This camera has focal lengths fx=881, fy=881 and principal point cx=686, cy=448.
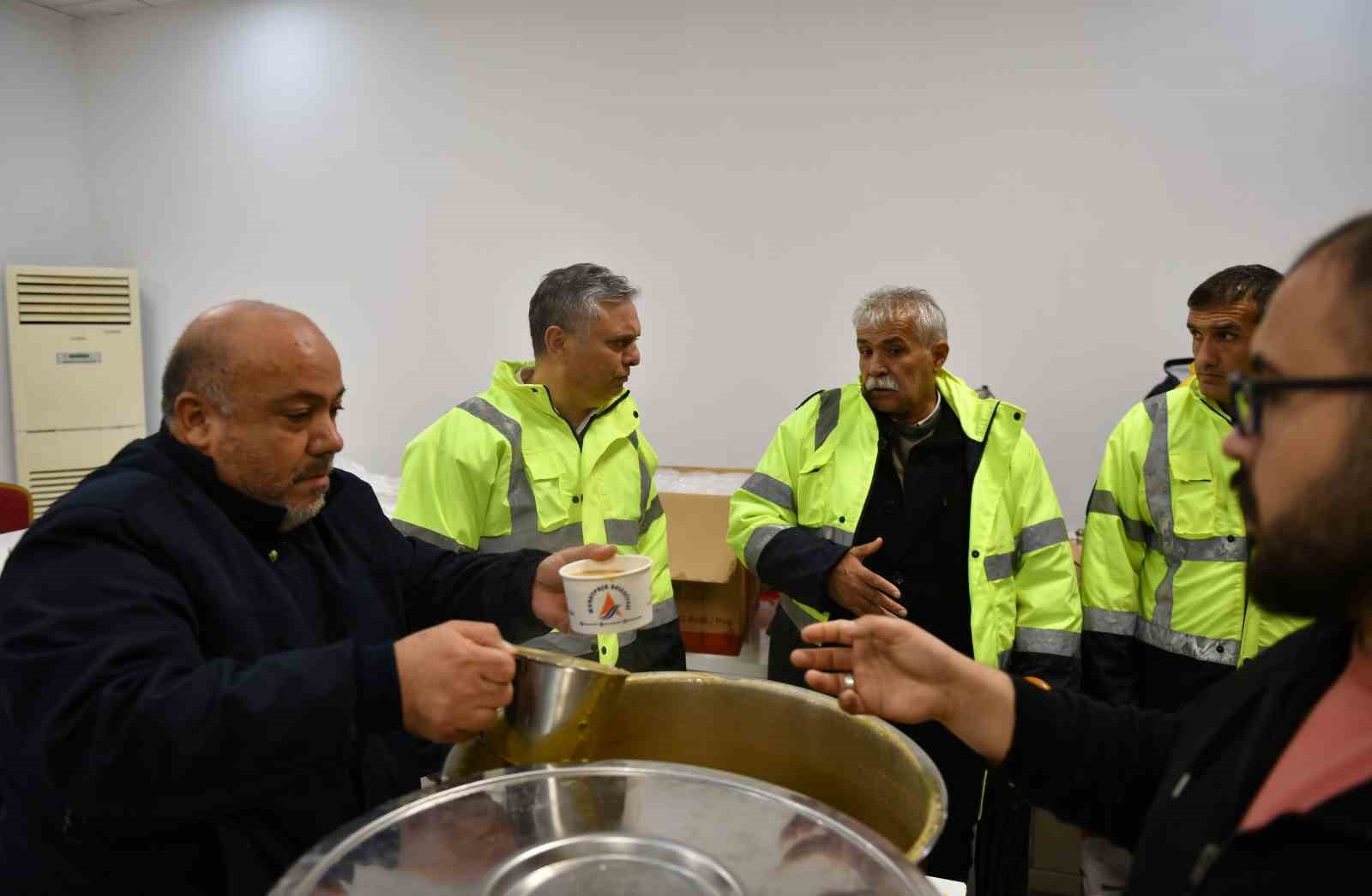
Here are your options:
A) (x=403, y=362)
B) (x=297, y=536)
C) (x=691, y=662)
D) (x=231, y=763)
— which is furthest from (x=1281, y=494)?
(x=403, y=362)

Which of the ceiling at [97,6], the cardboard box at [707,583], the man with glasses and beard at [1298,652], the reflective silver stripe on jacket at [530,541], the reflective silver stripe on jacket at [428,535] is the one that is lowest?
the cardboard box at [707,583]

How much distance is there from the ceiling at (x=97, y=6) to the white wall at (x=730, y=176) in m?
0.07

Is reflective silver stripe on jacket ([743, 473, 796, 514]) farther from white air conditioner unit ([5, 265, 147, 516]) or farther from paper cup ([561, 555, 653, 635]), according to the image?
white air conditioner unit ([5, 265, 147, 516])

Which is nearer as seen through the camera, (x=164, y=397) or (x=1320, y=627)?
(x=1320, y=627)

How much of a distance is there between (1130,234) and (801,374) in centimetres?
128

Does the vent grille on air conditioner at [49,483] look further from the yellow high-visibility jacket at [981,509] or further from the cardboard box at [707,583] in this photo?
the yellow high-visibility jacket at [981,509]

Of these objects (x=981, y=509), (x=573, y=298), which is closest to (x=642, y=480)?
(x=573, y=298)

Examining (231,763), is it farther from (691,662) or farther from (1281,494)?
(691,662)

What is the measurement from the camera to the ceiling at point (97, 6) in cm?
424

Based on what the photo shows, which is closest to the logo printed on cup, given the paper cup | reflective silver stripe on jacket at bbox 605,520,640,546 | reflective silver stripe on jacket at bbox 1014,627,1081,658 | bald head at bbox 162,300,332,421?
the paper cup

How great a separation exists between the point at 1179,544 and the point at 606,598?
1.50 m

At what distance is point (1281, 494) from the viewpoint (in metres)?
0.69

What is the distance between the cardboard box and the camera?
9.34ft

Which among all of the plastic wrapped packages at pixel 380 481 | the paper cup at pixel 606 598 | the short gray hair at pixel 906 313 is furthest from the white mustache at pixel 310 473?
the plastic wrapped packages at pixel 380 481
